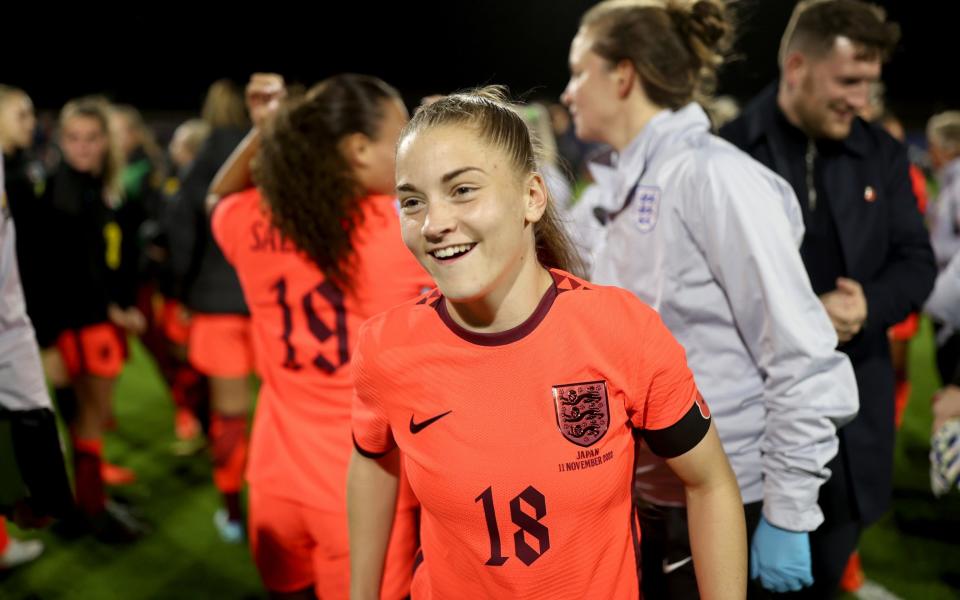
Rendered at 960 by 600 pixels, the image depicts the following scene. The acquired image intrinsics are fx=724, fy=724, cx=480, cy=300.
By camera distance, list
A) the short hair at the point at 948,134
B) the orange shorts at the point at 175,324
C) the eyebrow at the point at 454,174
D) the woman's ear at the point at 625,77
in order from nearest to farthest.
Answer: the eyebrow at the point at 454,174 → the woman's ear at the point at 625,77 → the orange shorts at the point at 175,324 → the short hair at the point at 948,134

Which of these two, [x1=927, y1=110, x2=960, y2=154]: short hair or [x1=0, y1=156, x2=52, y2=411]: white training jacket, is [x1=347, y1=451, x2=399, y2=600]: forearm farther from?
[x1=927, y1=110, x2=960, y2=154]: short hair

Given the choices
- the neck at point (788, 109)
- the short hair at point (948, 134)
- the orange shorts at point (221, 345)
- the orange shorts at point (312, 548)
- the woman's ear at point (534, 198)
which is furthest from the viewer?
the short hair at point (948, 134)

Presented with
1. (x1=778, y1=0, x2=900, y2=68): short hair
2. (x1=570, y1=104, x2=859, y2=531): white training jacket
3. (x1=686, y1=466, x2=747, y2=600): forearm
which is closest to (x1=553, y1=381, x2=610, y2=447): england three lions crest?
(x1=686, y1=466, x2=747, y2=600): forearm

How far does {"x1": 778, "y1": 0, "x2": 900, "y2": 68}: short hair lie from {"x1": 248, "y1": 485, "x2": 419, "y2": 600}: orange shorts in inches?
71.1

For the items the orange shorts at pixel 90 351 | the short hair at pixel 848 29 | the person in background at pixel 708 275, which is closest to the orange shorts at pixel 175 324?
the orange shorts at pixel 90 351

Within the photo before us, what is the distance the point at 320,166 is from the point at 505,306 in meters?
0.90

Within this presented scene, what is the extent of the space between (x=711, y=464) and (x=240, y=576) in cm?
278

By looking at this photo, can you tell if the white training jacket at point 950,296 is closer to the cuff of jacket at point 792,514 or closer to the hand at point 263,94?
the cuff of jacket at point 792,514

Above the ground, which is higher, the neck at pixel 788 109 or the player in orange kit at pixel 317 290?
the neck at pixel 788 109

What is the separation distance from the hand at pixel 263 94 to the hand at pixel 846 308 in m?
1.75

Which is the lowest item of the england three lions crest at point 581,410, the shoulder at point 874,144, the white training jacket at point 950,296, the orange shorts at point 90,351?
the orange shorts at point 90,351

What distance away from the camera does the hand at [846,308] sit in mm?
1948

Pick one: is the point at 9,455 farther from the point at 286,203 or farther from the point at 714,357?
the point at 714,357

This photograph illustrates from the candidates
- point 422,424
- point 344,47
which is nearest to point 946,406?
point 422,424
